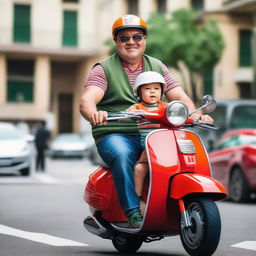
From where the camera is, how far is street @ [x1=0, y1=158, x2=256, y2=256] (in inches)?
309

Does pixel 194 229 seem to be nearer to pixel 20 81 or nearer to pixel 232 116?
pixel 232 116

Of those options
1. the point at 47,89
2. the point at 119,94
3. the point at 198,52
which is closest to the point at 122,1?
the point at 47,89

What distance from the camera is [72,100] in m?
60.2

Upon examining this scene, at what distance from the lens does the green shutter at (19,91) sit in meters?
56.2

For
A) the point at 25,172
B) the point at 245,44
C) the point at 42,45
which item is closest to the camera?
the point at 25,172

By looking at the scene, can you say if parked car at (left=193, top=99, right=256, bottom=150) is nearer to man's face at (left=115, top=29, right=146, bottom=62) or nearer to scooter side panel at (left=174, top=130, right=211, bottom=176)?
man's face at (left=115, top=29, right=146, bottom=62)

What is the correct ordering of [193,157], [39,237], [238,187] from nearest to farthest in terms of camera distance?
[193,157], [39,237], [238,187]

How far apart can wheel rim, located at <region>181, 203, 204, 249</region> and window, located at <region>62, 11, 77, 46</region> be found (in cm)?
5051

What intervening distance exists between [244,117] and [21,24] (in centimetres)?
3662

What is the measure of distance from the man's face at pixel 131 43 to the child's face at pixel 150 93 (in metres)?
0.44

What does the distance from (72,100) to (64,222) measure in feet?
162

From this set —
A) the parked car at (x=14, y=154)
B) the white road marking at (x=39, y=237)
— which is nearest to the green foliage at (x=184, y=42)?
the parked car at (x=14, y=154)

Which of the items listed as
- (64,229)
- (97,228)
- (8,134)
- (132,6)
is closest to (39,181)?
(8,134)

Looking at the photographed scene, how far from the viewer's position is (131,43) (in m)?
7.42
